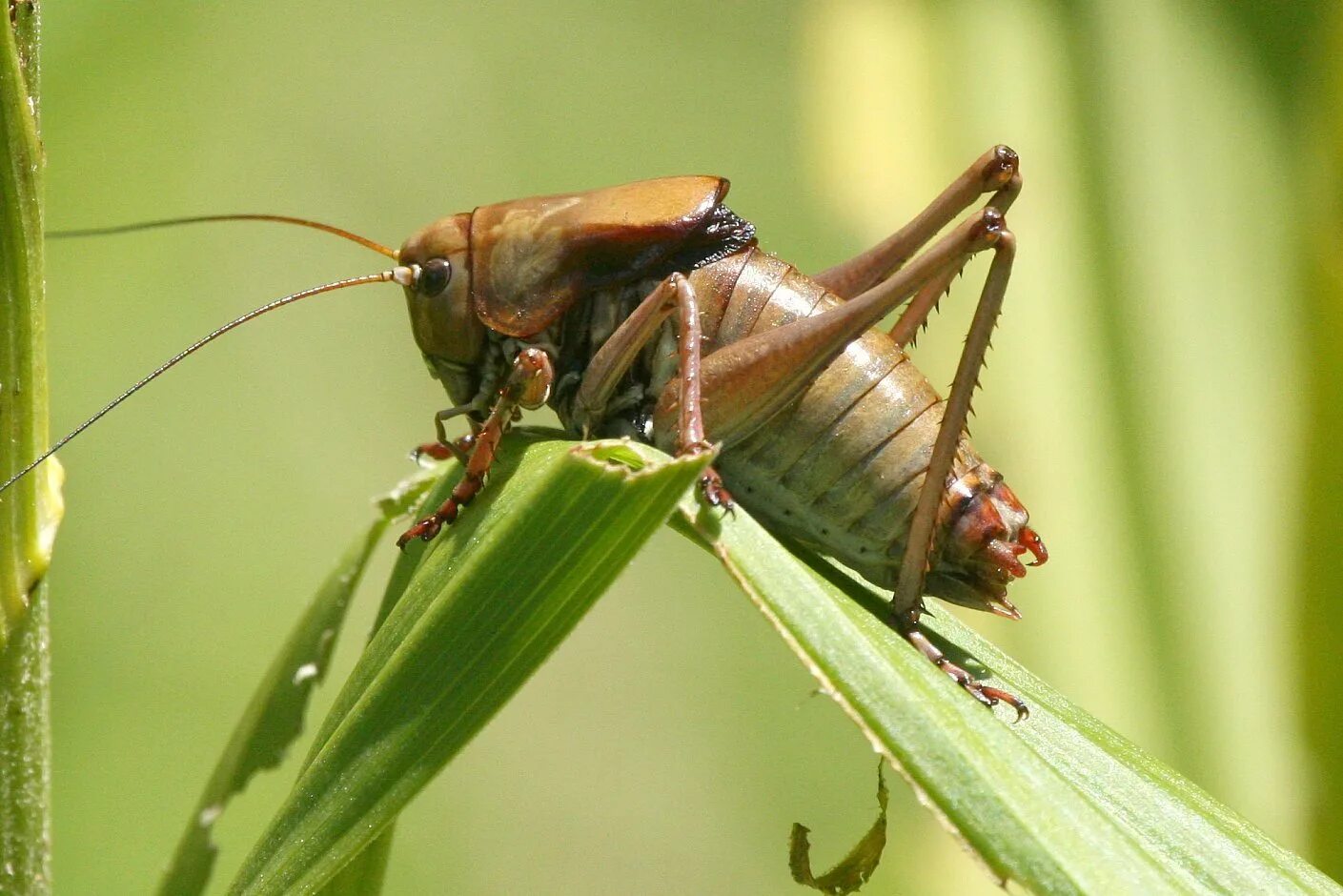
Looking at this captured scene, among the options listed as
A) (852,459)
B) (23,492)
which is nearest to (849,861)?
(852,459)

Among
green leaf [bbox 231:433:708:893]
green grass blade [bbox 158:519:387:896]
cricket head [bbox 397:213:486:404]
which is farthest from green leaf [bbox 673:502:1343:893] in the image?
cricket head [bbox 397:213:486:404]

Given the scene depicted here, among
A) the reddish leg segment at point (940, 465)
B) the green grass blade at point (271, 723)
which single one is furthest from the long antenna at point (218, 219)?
the reddish leg segment at point (940, 465)

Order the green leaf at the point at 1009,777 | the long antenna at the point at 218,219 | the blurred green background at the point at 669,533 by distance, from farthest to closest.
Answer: the blurred green background at the point at 669,533 < the long antenna at the point at 218,219 < the green leaf at the point at 1009,777

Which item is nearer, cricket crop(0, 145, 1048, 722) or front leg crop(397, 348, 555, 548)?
front leg crop(397, 348, 555, 548)

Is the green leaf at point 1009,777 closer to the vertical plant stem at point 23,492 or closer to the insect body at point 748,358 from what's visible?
the insect body at point 748,358

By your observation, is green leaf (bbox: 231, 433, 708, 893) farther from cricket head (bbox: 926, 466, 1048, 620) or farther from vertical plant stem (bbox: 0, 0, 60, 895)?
cricket head (bbox: 926, 466, 1048, 620)

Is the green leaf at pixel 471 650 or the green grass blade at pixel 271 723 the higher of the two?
the green leaf at pixel 471 650

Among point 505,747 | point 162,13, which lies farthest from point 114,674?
point 162,13
